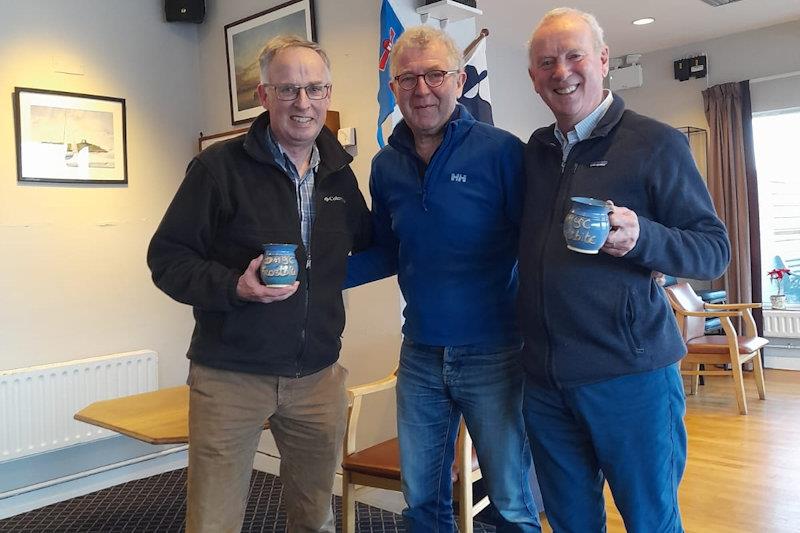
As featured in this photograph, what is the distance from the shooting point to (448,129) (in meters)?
1.61

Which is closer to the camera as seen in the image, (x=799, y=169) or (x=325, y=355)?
(x=325, y=355)

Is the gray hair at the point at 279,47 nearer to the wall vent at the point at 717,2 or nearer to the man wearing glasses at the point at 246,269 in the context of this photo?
the man wearing glasses at the point at 246,269

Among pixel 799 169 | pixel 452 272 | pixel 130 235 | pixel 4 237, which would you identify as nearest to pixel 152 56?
pixel 130 235

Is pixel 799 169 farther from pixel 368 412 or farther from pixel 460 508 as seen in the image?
pixel 460 508

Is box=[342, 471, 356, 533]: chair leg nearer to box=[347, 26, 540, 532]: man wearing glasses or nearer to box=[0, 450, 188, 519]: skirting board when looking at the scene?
box=[347, 26, 540, 532]: man wearing glasses

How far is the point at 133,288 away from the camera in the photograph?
11.6 ft

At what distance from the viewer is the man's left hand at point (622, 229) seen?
1.22 m

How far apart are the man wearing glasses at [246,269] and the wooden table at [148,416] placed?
608mm

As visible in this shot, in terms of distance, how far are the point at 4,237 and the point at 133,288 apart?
0.65 metres

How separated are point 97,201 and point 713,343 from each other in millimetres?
4051

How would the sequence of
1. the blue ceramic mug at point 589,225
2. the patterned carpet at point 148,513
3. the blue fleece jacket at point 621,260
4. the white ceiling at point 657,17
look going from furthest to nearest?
1. the white ceiling at point 657,17
2. the patterned carpet at point 148,513
3. the blue fleece jacket at point 621,260
4. the blue ceramic mug at point 589,225

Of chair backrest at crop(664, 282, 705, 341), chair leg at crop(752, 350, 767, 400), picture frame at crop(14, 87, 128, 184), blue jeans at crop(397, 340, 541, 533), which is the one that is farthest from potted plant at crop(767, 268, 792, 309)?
picture frame at crop(14, 87, 128, 184)

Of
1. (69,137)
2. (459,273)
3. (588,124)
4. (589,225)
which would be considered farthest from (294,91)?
(69,137)

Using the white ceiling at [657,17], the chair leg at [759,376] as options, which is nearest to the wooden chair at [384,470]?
the white ceiling at [657,17]
